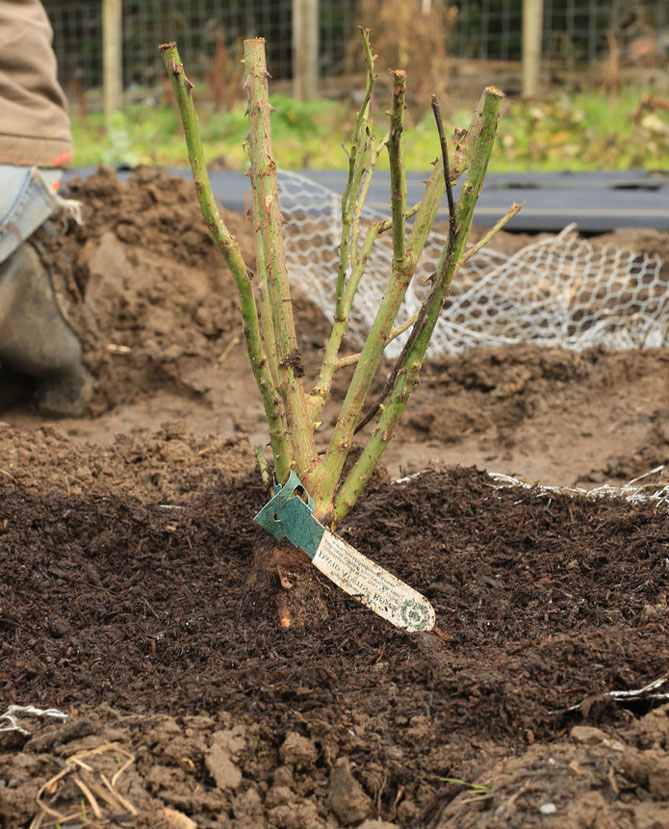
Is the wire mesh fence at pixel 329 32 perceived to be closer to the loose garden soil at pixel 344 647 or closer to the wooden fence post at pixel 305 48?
the wooden fence post at pixel 305 48

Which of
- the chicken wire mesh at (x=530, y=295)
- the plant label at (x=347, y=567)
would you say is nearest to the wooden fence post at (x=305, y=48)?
the chicken wire mesh at (x=530, y=295)

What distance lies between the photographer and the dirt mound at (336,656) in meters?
1.42

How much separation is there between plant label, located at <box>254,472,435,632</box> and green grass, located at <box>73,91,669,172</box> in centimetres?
531

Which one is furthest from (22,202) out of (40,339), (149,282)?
(149,282)

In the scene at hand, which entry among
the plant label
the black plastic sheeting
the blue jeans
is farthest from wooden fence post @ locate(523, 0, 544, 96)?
the plant label

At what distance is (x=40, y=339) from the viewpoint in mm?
3463

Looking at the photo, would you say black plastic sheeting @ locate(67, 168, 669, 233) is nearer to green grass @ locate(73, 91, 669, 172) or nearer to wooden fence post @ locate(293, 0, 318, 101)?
green grass @ locate(73, 91, 669, 172)

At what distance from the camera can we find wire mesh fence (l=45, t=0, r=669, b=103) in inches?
379

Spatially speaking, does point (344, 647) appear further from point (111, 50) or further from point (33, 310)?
point (111, 50)

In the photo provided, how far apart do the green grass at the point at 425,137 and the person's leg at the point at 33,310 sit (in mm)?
3507

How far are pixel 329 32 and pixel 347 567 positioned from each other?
10093 millimetres

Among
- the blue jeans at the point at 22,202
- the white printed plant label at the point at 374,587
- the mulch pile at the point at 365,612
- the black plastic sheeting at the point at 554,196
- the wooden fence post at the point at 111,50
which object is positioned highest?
the wooden fence post at the point at 111,50

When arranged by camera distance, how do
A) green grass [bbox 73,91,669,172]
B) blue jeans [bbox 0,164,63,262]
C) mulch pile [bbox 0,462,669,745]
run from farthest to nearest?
green grass [bbox 73,91,669,172], blue jeans [bbox 0,164,63,262], mulch pile [bbox 0,462,669,745]

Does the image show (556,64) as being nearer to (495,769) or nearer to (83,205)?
(83,205)
